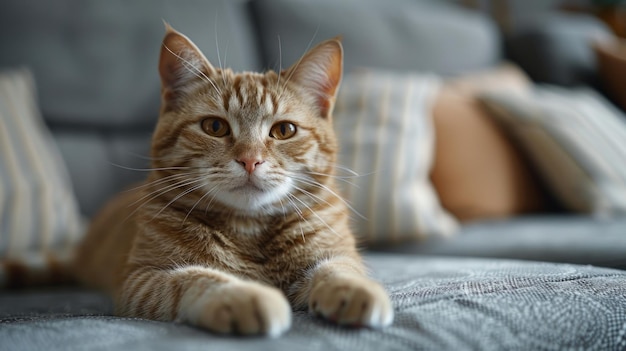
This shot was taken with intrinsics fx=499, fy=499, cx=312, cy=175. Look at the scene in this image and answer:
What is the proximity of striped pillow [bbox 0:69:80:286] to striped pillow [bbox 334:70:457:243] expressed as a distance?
2.78ft

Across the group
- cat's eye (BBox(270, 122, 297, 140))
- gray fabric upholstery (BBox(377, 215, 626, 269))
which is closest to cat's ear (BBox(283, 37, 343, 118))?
cat's eye (BBox(270, 122, 297, 140))

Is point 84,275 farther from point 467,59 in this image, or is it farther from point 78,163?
point 467,59

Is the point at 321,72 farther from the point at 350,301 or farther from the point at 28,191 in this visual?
the point at 28,191

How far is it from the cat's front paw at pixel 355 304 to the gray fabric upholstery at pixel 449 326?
0.05 ft

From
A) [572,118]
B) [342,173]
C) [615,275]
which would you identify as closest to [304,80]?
[342,173]

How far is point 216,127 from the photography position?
3.28 feet

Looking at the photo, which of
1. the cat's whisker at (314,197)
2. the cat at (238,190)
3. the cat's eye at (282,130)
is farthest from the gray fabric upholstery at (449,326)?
the cat's eye at (282,130)

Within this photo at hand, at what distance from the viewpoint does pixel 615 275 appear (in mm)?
912

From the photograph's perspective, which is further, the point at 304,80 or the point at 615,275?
the point at 304,80

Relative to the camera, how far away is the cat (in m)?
0.91

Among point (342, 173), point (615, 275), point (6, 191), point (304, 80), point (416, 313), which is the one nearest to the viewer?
point (416, 313)

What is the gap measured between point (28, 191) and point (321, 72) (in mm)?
906

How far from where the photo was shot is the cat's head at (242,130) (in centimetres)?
94

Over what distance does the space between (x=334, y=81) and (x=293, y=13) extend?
1.03 metres
